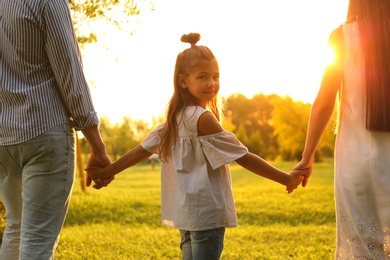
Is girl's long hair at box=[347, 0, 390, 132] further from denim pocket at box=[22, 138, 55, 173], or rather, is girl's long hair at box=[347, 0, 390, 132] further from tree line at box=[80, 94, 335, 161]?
tree line at box=[80, 94, 335, 161]

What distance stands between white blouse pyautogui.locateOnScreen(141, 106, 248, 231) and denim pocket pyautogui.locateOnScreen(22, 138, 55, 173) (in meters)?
0.90

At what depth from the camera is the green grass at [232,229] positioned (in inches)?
267

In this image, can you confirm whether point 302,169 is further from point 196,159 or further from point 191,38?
point 191,38

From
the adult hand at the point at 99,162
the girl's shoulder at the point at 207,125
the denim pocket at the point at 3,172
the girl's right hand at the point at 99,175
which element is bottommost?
the girl's right hand at the point at 99,175

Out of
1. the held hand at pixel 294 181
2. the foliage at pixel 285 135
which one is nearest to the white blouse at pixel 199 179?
the held hand at pixel 294 181

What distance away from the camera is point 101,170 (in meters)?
3.64

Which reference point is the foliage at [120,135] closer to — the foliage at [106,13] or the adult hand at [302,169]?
the foliage at [106,13]

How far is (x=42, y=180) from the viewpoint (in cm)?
277

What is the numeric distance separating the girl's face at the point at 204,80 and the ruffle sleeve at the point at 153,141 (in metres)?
0.31

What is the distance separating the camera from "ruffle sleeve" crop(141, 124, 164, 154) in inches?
142

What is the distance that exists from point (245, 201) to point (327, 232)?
4728 mm

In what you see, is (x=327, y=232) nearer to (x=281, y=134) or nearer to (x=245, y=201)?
(x=245, y=201)

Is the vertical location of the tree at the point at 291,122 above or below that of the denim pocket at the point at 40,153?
below

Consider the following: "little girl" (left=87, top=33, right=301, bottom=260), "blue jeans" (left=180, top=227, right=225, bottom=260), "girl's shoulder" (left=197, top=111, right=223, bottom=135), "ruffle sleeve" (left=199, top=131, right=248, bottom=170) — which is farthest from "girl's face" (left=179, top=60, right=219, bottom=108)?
"blue jeans" (left=180, top=227, right=225, bottom=260)
